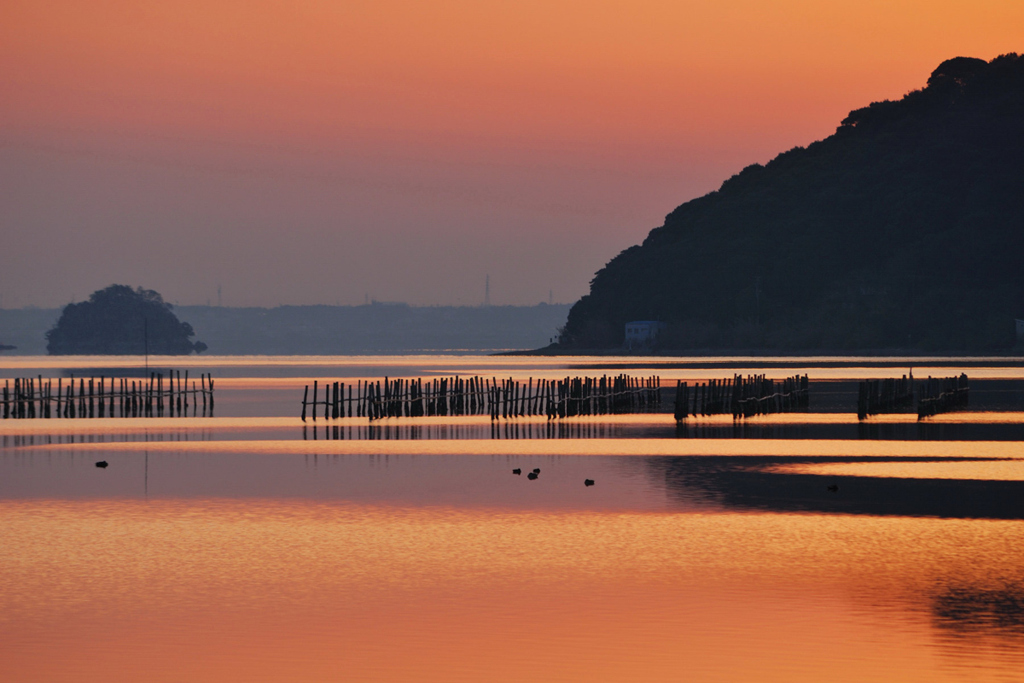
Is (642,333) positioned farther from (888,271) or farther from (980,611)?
(980,611)

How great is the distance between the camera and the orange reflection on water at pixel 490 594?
576 inches

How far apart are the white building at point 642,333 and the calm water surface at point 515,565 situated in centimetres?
15187

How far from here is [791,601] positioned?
17.9 meters

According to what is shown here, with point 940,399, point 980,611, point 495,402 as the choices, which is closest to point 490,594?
point 980,611

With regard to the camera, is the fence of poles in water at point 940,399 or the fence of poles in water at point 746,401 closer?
the fence of poles in water at point 746,401

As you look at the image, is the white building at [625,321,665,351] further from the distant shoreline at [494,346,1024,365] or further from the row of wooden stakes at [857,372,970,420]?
the row of wooden stakes at [857,372,970,420]

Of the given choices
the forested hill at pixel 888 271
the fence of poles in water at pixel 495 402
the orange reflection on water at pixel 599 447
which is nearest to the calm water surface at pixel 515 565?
the orange reflection on water at pixel 599 447

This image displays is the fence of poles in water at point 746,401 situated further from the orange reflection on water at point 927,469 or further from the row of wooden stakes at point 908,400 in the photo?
the orange reflection on water at point 927,469

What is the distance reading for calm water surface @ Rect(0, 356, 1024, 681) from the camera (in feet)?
48.9

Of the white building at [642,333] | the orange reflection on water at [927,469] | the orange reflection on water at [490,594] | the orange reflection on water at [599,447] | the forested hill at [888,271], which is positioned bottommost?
the orange reflection on water at [599,447]

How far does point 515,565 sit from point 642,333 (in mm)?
175446

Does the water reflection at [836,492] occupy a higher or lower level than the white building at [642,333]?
lower

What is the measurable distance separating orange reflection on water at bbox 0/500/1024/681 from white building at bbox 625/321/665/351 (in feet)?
550

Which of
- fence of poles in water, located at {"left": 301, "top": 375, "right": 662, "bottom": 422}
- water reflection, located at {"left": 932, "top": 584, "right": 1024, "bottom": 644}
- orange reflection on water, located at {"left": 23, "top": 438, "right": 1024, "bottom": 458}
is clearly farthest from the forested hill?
water reflection, located at {"left": 932, "top": 584, "right": 1024, "bottom": 644}
